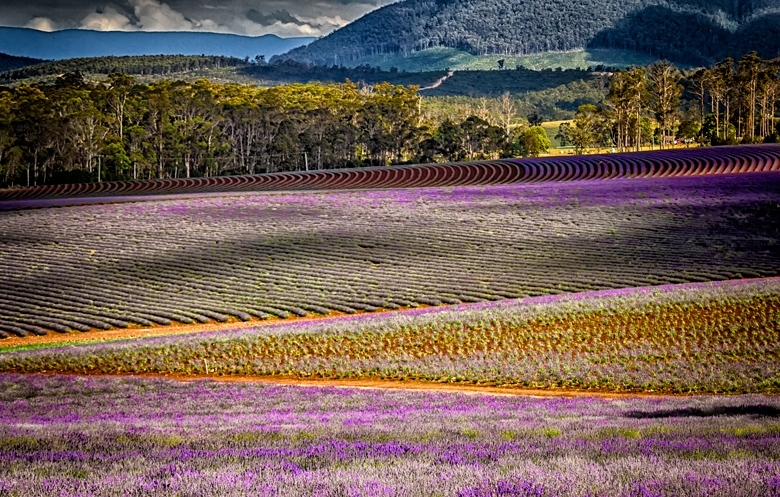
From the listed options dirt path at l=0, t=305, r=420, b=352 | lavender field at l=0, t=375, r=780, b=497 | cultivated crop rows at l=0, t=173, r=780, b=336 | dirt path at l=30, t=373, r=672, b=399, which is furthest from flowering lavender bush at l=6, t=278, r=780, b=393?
cultivated crop rows at l=0, t=173, r=780, b=336

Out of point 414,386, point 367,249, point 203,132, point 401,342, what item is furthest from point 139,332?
point 203,132

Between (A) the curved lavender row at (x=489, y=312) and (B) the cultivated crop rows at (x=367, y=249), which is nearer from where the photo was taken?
(A) the curved lavender row at (x=489, y=312)

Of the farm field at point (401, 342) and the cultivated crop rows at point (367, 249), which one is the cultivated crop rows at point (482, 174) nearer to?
the farm field at point (401, 342)

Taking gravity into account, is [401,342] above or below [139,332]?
above

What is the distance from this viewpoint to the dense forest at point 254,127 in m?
97.6

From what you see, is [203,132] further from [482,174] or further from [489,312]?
[489,312]

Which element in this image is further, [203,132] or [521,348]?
[203,132]

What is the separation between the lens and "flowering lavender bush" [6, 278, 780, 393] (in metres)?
20.4

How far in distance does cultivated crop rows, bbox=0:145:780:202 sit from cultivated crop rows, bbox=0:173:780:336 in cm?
1108

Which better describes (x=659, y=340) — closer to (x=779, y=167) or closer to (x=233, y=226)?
(x=233, y=226)

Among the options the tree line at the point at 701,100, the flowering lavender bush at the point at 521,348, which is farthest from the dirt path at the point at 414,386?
the tree line at the point at 701,100

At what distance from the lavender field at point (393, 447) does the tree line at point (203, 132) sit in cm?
8189

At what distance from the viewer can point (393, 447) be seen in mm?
9438

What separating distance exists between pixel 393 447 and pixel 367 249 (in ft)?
109
